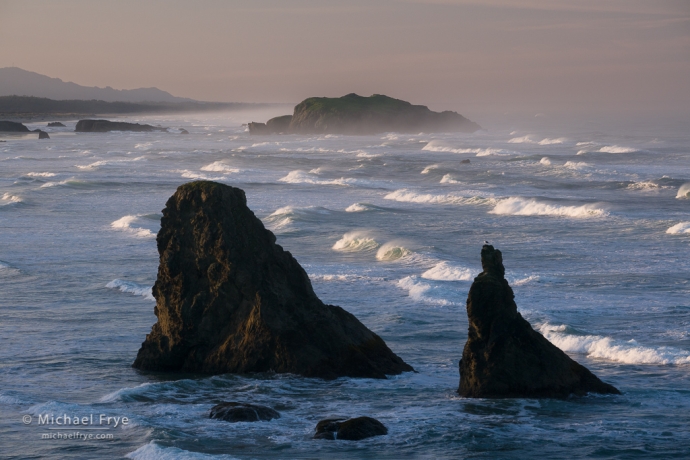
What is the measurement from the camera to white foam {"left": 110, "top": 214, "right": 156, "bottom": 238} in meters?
39.8

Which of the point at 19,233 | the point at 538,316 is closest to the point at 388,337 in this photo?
the point at 538,316

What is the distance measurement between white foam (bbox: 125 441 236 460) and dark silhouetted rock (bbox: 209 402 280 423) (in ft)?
4.92

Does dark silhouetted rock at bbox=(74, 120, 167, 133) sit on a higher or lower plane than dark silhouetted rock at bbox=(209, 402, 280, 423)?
higher

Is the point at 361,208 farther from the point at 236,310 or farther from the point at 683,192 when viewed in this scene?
the point at 236,310

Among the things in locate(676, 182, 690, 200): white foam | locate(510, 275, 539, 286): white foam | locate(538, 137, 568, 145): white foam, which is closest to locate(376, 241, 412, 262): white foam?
locate(510, 275, 539, 286): white foam

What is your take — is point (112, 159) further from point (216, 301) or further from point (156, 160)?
point (216, 301)

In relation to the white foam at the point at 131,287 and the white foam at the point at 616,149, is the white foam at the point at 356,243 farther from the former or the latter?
the white foam at the point at 616,149

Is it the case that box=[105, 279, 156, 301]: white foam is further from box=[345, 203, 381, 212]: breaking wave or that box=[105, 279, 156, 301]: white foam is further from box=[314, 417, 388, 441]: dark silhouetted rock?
box=[345, 203, 381, 212]: breaking wave

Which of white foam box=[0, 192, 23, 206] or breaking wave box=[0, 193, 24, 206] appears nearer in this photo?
breaking wave box=[0, 193, 24, 206]

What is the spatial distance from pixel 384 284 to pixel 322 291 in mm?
2328

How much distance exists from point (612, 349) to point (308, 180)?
53.8m

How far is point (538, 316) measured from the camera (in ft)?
77.2

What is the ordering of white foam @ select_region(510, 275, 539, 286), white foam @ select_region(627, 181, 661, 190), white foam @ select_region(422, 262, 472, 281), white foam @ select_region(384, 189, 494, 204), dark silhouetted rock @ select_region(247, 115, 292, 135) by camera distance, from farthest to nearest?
dark silhouetted rock @ select_region(247, 115, 292, 135), white foam @ select_region(627, 181, 661, 190), white foam @ select_region(384, 189, 494, 204), white foam @ select_region(422, 262, 472, 281), white foam @ select_region(510, 275, 539, 286)

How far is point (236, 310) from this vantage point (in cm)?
1827
